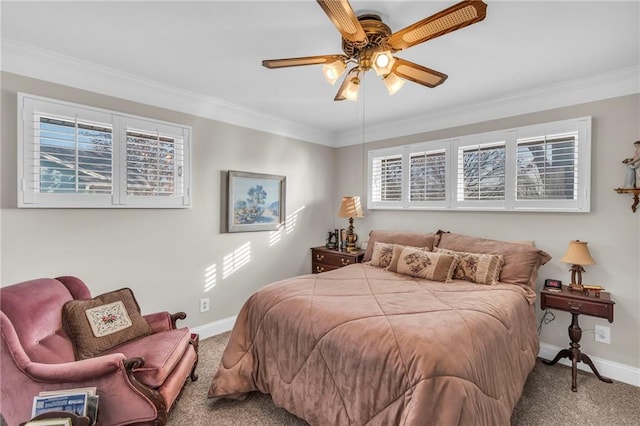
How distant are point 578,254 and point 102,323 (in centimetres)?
362

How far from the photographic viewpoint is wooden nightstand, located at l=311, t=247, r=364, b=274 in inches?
156

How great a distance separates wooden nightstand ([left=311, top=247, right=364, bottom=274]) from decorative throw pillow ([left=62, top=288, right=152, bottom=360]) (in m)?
2.35

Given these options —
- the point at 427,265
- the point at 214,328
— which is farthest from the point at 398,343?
the point at 214,328

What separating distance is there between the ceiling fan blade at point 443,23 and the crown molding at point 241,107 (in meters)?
2.00

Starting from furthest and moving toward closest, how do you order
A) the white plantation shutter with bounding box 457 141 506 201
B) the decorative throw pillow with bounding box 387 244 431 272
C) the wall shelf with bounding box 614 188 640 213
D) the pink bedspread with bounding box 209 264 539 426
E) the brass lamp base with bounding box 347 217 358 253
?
the brass lamp base with bounding box 347 217 358 253
the white plantation shutter with bounding box 457 141 506 201
the decorative throw pillow with bounding box 387 244 431 272
the wall shelf with bounding box 614 188 640 213
the pink bedspread with bounding box 209 264 539 426

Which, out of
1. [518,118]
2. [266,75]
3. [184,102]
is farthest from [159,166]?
[518,118]

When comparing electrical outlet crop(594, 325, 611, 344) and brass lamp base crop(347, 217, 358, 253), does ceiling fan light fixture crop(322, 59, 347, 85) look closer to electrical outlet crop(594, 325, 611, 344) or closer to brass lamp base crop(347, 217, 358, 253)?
brass lamp base crop(347, 217, 358, 253)

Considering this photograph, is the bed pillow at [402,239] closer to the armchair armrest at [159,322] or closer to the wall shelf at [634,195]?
the wall shelf at [634,195]

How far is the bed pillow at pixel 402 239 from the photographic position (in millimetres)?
3385

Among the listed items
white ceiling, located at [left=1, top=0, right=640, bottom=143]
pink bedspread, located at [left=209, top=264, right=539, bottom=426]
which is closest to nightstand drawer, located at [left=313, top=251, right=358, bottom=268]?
pink bedspread, located at [left=209, top=264, right=539, bottom=426]

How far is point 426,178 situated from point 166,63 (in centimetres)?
295

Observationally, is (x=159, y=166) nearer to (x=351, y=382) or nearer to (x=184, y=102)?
(x=184, y=102)

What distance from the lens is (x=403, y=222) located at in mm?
3980

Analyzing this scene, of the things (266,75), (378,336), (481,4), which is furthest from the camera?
(266,75)
